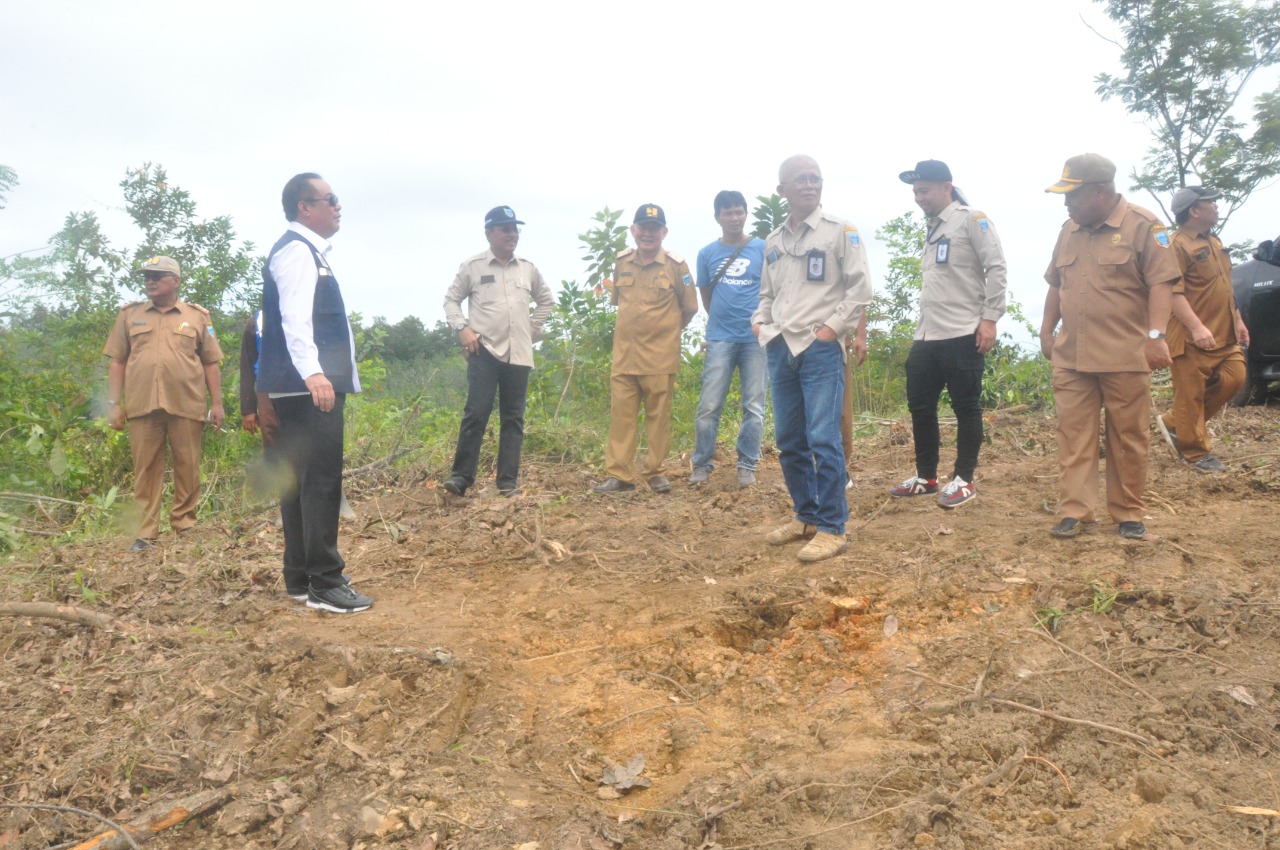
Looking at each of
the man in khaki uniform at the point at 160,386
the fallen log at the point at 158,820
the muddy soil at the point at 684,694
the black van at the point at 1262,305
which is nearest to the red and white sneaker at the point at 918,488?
the muddy soil at the point at 684,694

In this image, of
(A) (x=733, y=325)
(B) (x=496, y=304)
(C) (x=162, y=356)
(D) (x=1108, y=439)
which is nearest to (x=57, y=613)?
(C) (x=162, y=356)

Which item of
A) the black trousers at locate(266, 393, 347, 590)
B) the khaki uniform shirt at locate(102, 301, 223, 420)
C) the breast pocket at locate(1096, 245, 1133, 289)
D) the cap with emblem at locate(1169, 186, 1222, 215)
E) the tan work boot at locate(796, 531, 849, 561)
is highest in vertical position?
the cap with emblem at locate(1169, 186, 1222, 215)

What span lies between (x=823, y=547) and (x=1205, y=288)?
3.38m

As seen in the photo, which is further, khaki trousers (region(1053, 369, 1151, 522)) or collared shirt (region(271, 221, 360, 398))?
khaki trousers (region(1053, 369, 1151, 522))

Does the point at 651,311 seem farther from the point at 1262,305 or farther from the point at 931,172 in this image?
the point at 1262,305

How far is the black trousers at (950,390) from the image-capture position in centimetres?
498

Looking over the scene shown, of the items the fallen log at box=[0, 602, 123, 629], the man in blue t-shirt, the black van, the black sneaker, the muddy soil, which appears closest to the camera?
the muddy soil

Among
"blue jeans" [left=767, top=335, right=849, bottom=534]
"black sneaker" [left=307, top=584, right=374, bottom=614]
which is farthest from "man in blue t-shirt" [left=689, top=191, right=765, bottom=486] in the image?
"black sneaker" [left=307, top=584, right=374, bottom=614]

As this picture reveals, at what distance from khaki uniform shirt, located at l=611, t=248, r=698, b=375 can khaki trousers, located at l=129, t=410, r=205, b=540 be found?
9.06ft

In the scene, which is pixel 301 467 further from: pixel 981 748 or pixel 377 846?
pixel 981 748

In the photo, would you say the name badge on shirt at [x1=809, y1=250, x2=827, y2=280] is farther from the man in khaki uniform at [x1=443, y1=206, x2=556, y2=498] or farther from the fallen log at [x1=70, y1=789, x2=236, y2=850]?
the fallen log at [x1=70, y1=789, x2=236, y2=850]

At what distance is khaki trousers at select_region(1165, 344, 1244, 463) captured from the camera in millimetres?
5699

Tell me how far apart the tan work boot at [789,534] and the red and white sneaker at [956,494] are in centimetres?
88

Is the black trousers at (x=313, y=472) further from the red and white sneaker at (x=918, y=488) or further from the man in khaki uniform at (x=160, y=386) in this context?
the red and white sneaker at (x=918, y=488)
